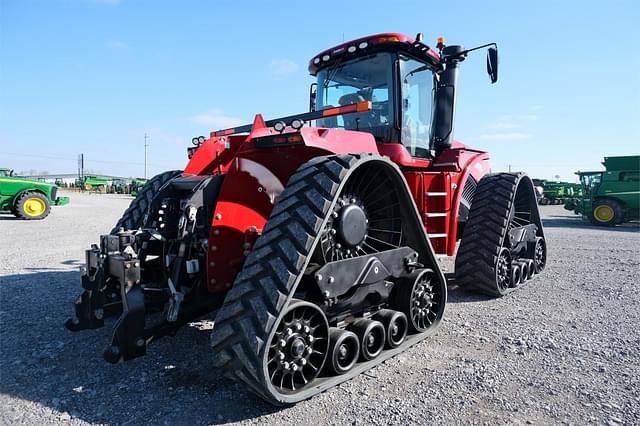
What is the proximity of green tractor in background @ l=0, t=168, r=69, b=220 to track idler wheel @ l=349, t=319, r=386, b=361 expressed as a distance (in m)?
A: 16.2

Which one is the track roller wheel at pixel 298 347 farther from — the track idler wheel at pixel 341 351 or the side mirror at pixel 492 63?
the side mirror at pixel 492 63

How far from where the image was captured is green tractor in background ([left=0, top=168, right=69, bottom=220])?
14844mm

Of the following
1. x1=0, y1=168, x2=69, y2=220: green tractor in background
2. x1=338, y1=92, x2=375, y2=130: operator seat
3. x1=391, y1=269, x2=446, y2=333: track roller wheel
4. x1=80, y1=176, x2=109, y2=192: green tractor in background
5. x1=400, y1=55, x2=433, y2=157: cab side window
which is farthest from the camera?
x1=80, y1=176, x2=109, y2=192: green tractor in background

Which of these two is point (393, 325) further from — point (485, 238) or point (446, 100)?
point (446, 100)

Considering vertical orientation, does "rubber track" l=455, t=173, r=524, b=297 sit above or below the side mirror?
below

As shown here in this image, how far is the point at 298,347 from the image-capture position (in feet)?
8.55

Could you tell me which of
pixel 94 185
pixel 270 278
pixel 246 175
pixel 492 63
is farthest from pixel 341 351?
pixel 94 185

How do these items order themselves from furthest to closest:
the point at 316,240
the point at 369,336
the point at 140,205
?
the point at 140,205 → the point at 369,336 → the point at 316,240

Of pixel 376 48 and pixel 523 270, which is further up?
pixel 376 48

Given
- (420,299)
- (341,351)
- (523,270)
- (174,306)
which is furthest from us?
(523,270)

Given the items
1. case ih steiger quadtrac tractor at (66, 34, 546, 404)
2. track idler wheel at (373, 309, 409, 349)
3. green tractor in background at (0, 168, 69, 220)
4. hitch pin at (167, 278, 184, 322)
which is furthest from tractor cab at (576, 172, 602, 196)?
green tractor in background at (0, 168, 69, 220)

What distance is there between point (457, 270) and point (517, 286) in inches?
45.8

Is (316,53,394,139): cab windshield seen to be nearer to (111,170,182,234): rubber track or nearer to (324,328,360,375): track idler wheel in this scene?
(111,170,182,234): rubber track

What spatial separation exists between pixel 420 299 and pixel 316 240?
1570mm
